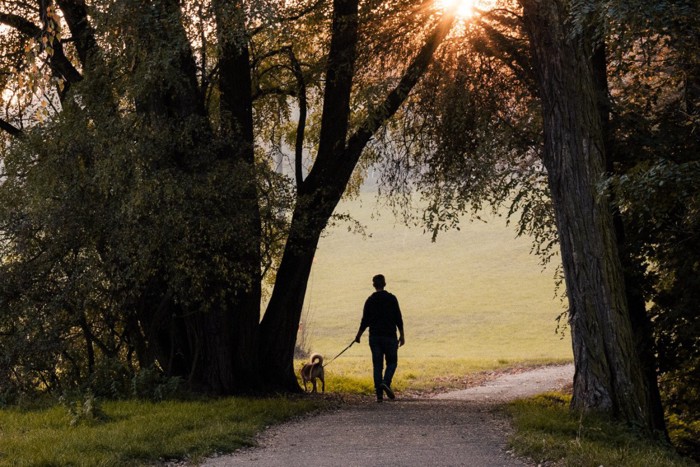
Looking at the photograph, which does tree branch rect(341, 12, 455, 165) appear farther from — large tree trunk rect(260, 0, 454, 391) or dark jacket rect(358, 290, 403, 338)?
dark jacket rect(358, 290, 403, 338)

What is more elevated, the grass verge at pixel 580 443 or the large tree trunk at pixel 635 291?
the large tree trunk at pixel 635 291

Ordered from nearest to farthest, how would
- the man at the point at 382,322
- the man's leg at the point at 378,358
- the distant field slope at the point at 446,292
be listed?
the man at the point at 382,322 → the man's leg at the point at 378,358 → the distant field slope at the point at 446,292

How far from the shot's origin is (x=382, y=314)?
1628 cm

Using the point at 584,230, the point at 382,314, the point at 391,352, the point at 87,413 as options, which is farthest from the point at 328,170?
the point at 87,413

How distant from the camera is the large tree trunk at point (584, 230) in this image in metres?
12.9

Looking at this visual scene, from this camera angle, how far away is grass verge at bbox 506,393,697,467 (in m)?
9.34

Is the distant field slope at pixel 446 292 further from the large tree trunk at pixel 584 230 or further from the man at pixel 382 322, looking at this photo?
the large tree trunk at pixel 584 230

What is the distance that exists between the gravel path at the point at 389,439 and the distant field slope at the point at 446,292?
19.1m

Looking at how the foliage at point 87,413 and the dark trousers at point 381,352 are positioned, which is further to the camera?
the dark trousers at point 381,352

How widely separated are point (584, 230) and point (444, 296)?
54.3 m

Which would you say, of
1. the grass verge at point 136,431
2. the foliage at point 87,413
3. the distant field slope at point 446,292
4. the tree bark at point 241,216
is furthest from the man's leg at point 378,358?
the distant field slope at point 446,292

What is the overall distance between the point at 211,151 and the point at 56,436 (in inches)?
220

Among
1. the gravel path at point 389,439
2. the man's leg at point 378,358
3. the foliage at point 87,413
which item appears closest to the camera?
the gravel path at point 389,439

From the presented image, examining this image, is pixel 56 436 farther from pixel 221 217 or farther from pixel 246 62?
pixel 246 62
